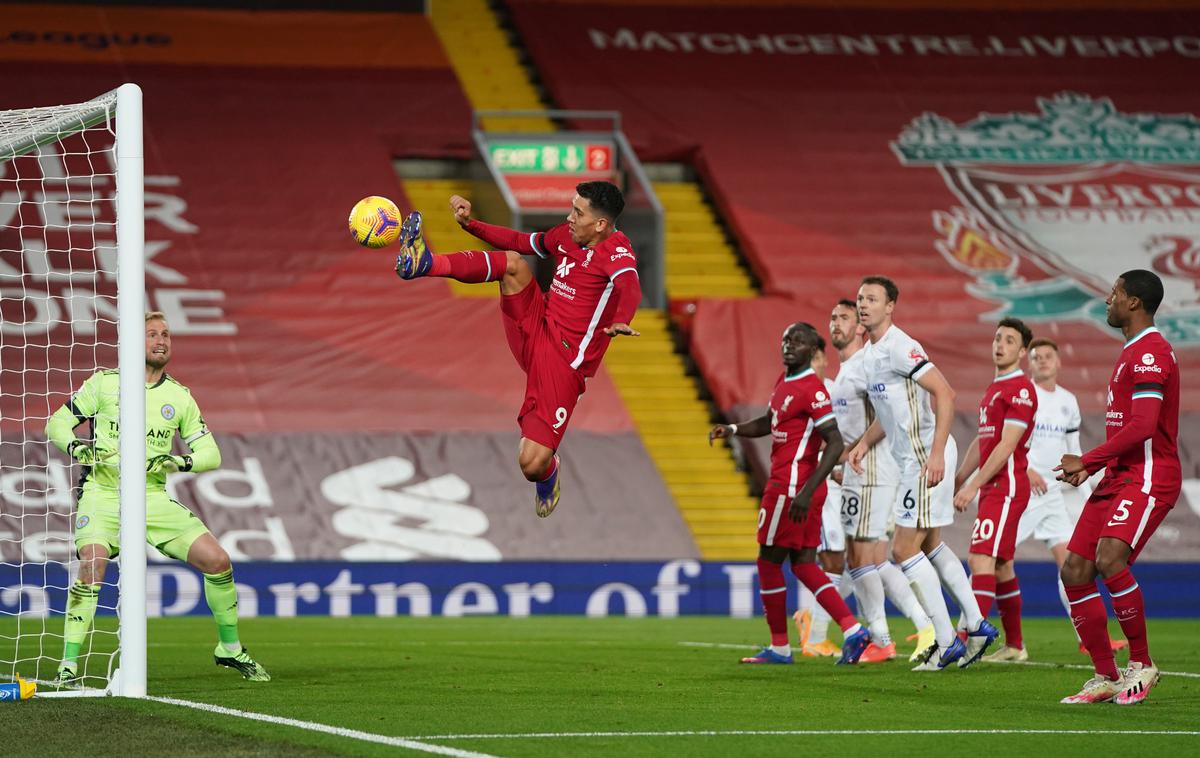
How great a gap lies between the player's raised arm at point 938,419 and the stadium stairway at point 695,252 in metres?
11.5

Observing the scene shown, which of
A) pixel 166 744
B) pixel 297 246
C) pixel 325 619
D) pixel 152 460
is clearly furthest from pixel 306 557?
pixel 166 744

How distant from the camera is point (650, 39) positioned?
25.5m

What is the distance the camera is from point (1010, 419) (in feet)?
36.4

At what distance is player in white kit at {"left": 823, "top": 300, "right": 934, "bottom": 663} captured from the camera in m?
11.0

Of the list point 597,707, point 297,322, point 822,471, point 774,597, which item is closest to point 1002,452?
point 822,471

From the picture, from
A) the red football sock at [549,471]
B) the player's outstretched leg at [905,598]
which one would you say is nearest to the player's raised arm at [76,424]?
the red football sock at [549,471]

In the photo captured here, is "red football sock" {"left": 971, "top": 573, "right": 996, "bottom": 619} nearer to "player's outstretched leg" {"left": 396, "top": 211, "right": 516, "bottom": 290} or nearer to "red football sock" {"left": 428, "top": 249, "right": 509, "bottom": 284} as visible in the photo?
"player's outstretched leg" {"left": 396, "top": 211, "right": 516, "bottom": 290}

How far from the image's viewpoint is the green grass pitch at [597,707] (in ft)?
21.0

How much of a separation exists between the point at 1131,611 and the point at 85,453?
531 cm

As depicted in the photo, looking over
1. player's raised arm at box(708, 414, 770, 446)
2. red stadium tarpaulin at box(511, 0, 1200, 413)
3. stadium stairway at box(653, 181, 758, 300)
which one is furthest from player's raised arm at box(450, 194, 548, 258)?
stadium stairway at box(653, 181, 758, 300)

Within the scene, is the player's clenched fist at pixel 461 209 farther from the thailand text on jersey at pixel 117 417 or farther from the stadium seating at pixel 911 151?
the stadium seating at pixel 911 151

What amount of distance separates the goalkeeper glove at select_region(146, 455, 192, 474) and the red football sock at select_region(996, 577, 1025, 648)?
562 cm

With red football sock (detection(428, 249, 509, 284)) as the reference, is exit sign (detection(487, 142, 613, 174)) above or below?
above

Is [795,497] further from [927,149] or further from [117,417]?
[927,149]
